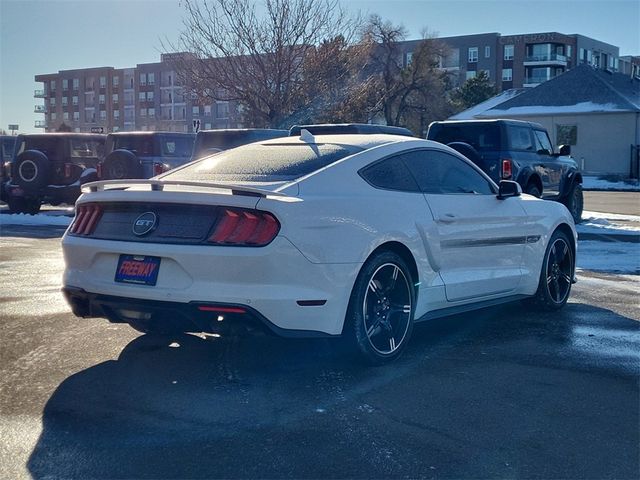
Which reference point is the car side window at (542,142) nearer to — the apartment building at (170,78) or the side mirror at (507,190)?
the side mirror at (507,190)

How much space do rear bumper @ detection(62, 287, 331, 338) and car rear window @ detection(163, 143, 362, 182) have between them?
3.36 ft

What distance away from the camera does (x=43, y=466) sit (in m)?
3.76

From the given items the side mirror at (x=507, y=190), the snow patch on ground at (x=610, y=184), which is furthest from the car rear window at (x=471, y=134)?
the snow patch on ground at (x=610, y=184)

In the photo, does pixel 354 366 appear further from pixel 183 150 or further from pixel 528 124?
pixel 183 150

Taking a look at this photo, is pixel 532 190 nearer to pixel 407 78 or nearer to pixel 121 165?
pixel 121 165

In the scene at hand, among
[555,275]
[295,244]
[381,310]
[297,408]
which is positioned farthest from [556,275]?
[297,408]

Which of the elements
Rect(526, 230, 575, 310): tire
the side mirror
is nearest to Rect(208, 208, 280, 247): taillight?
the side mirror

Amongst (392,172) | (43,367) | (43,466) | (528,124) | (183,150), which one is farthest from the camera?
(183,150)

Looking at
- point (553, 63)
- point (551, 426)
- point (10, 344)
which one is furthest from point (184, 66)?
point (553, 63)

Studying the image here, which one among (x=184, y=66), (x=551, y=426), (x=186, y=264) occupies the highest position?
(x=184, y=66)

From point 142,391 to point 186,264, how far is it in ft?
2.55

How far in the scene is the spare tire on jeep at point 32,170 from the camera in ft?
59.3

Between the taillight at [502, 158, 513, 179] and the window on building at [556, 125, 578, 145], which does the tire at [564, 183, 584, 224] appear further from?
the window on building at [556, 125, 578, 145]

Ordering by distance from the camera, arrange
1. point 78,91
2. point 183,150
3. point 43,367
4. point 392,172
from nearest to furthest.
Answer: point 43,367 → point 392,172 → point 183,150 → point 78,91
